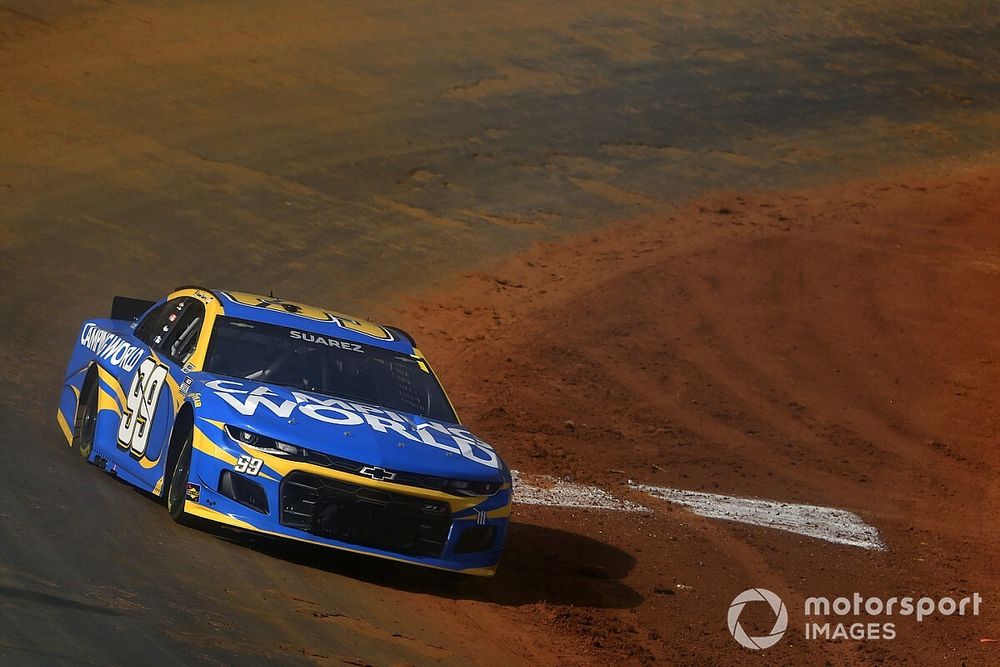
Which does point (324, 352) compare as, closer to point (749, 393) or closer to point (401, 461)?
point (401, 461)

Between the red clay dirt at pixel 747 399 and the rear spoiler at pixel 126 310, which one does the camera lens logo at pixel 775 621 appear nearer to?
the red clay dirt at pixel 747 399

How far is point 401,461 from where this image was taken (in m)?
8.27

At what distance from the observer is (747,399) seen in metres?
15.9

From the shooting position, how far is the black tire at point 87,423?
10391mm

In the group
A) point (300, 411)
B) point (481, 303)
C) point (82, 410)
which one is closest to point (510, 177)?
point (481, 303)

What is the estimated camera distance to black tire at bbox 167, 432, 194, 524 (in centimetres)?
853

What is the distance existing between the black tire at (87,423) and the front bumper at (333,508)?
224 cm

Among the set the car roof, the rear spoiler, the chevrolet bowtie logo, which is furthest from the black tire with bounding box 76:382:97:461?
the chevrolet bowtie logo

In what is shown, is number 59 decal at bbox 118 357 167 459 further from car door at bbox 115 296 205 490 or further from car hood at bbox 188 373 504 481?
car hood at bbox 188 373 504 481

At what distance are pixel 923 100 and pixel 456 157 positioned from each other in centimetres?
1175

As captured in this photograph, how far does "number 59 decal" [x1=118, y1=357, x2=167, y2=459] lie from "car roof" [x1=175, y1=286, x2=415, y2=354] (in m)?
0.65

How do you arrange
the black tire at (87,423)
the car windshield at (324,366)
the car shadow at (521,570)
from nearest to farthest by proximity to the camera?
the car shadow at (521,570), the car windshield at (324,366), the black tire at (87,423)

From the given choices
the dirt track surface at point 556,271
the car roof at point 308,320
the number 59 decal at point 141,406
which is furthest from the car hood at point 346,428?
the car roof at point 308,320

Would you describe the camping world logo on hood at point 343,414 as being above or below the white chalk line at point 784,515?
above
